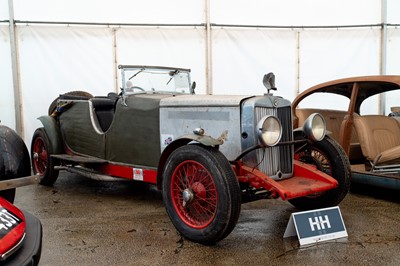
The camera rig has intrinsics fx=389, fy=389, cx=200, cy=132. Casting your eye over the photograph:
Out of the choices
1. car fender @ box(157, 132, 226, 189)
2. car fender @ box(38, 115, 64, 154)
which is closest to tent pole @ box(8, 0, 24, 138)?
car fender @ box(38, 115, 64, 154)

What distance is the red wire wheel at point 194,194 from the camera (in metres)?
2.98

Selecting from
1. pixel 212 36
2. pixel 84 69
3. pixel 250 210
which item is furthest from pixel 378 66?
pixel 84 69

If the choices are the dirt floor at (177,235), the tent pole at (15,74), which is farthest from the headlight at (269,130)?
the tent pole at (15,74)

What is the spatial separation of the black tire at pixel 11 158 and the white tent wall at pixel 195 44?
4086mm

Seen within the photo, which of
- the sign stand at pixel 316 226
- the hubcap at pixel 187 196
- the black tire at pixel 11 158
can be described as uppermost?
the black tire at pixel 11 158

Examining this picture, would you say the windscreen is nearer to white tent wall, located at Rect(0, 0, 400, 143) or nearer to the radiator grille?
the radiator grille

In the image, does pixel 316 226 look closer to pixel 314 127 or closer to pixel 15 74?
pixel 314 127

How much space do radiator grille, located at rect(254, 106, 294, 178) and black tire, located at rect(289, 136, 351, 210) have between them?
42 cm

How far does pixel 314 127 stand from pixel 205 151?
42.2 inches

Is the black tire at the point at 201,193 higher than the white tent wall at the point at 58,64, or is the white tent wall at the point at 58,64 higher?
the white tent wall at the point at 58,64

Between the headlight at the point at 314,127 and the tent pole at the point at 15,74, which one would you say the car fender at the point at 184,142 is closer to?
the headlight at the point at 314,127

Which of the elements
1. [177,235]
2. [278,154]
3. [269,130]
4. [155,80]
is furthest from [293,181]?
[155,80]

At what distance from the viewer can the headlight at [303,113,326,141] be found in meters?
3.35

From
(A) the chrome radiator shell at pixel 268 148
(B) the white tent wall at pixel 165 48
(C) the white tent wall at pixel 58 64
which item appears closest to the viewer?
(A) the chrome radiator shell at pixel 268 148
